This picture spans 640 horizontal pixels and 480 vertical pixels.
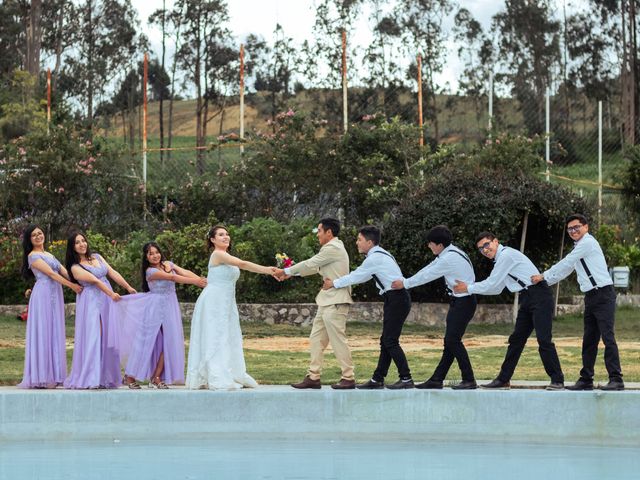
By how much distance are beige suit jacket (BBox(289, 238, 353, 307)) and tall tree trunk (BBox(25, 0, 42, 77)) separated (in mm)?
38520

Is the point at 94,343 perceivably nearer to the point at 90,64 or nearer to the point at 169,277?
the point at 169,277

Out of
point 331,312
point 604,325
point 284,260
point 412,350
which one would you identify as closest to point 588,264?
point 604,325

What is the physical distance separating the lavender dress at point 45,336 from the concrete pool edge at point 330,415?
143 centimetres

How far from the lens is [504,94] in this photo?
55.2 m

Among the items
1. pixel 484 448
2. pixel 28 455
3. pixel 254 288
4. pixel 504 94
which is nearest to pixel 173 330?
pixel 28 455

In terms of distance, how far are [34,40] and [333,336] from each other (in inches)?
1566

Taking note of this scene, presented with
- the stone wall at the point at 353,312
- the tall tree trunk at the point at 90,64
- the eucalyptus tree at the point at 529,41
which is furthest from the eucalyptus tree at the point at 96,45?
the stone wall at the point at 353,312

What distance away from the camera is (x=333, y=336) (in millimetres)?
11758

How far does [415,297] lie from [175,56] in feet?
102

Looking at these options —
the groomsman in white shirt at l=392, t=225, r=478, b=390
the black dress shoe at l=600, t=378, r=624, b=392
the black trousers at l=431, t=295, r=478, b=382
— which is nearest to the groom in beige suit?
the groomsman in white shirt at l=392, t=225, r=478, b=390

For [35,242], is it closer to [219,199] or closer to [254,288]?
[254,288]

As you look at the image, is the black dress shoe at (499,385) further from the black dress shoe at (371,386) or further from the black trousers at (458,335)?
the black dress shoe at (371,386)

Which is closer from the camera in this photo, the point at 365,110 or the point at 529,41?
the point at 365,110

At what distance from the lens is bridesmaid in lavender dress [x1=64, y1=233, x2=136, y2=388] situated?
1227cm
